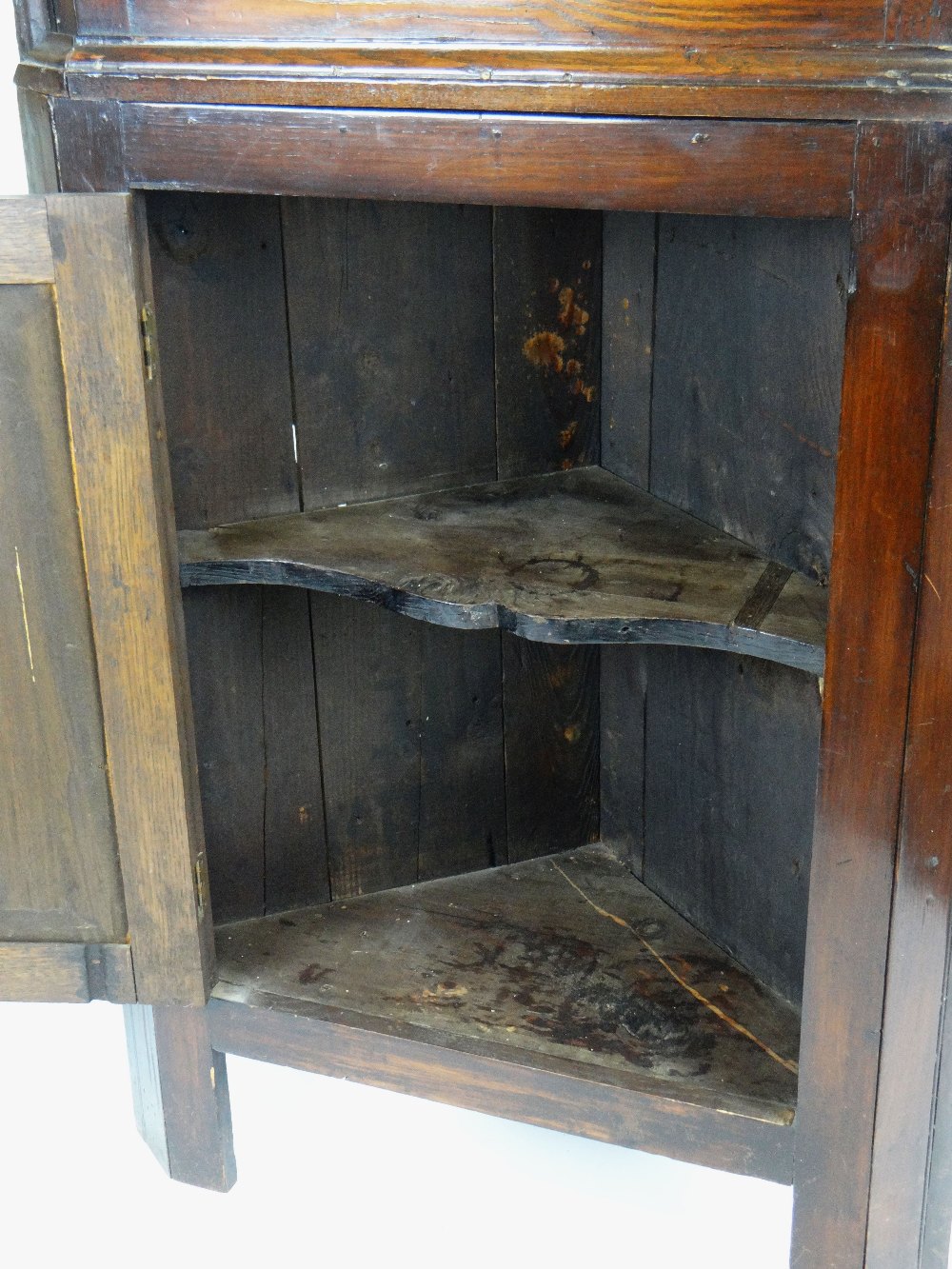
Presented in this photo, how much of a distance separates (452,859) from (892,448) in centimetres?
90

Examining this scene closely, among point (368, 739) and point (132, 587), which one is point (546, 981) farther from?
point (132, 587)

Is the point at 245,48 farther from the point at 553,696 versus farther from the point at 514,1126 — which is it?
the point at 514,1126

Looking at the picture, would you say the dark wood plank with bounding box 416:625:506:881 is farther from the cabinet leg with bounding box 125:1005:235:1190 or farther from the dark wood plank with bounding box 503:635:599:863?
the cabinet leg with bounding box 125:1005:235:1190

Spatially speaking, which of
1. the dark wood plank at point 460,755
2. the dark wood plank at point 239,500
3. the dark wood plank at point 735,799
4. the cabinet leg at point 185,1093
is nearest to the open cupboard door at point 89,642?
the cabinet leg at point 185,1093

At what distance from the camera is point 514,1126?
176 cm

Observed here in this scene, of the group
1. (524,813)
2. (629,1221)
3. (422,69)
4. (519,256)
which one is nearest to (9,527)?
(422,69)

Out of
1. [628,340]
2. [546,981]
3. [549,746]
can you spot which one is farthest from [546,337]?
[546,981]

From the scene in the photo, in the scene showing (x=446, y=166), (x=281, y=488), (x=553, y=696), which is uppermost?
(x=446, y=166)

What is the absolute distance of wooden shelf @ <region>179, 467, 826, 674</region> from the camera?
4.51 ft

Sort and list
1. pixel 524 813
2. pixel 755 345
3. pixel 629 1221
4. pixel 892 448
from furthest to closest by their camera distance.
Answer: pixel 524 813 < pixel 629 1221 < pixel 755 345 < pixel 892 448

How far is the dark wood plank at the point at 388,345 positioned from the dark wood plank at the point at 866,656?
63 cm

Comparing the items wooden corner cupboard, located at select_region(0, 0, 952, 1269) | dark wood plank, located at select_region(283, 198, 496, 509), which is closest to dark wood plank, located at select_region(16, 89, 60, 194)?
wooden corner cupboard, located at select_region(0, 0, 952, 1269)

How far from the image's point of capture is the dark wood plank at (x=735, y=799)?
5.03ft

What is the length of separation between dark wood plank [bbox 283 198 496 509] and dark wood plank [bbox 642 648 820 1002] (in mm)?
343
